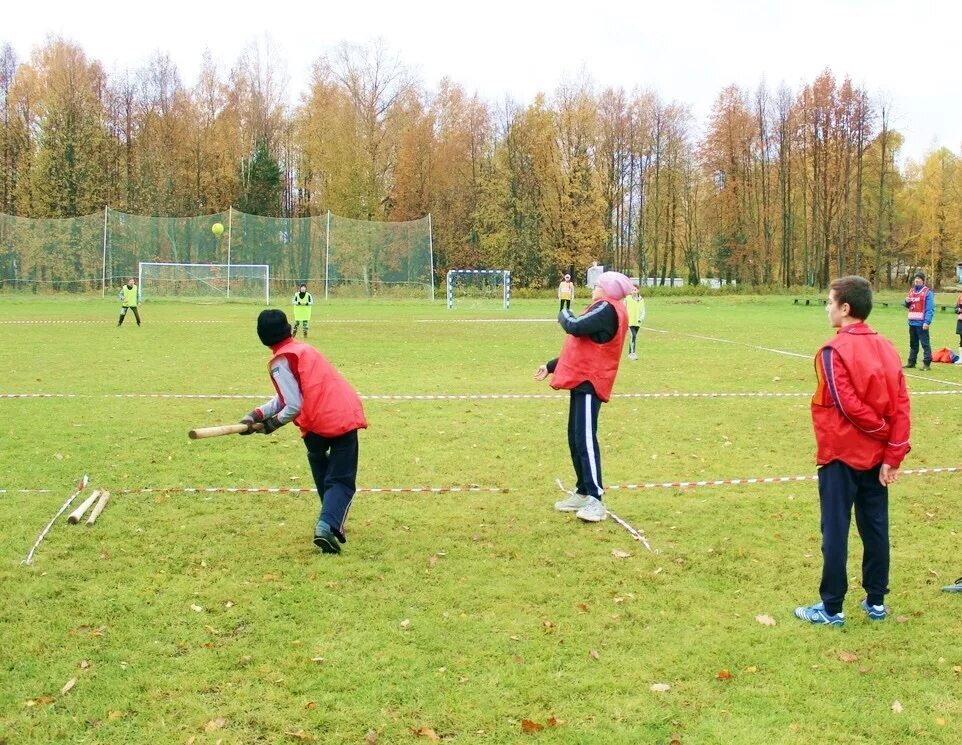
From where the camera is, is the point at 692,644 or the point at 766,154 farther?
the point at 766,154

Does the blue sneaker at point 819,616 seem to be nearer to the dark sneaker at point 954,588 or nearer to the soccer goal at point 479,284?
the dark sneaker at point 954,588

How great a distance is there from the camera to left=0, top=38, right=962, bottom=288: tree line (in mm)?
60250

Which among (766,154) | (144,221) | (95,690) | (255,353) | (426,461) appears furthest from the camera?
(766,154)

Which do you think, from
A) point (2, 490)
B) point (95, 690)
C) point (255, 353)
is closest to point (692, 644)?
point (95, 690)

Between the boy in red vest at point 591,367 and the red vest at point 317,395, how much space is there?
70.5 inches

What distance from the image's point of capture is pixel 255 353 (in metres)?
19.0

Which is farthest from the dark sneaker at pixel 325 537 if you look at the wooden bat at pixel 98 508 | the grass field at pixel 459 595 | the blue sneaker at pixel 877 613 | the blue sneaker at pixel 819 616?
the blue sneaker at pixel 877 613

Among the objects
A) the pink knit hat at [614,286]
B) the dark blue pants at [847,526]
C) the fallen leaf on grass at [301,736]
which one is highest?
the pink knit hat at [614,286]

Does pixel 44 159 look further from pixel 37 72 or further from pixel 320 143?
pixel 320 143

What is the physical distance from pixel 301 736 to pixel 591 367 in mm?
3762

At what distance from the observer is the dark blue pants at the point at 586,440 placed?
6.77m

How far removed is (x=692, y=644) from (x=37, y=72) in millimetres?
67092

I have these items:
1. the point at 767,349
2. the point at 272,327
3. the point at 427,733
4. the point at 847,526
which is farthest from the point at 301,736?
the point at 767,349

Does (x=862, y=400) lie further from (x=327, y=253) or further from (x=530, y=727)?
(x=327, y=253)
